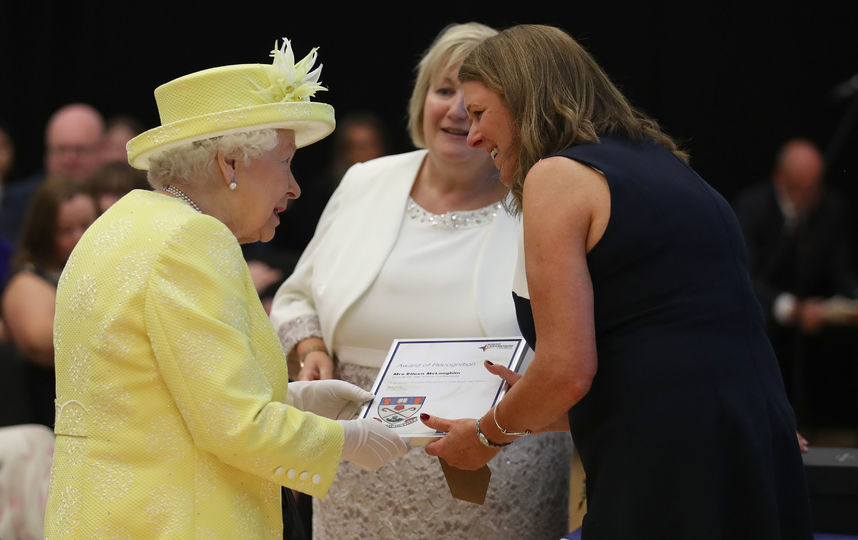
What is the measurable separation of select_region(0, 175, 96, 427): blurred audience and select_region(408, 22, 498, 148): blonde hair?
6.22 ft

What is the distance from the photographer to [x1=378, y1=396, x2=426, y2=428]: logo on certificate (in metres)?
2.41

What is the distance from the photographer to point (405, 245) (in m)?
3.03

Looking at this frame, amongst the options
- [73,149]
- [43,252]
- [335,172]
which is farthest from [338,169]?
[43,252]

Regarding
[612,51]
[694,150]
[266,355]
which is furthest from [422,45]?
[266,355]

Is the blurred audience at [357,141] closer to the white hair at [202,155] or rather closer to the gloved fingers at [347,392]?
the gloved fingers at [347,392]

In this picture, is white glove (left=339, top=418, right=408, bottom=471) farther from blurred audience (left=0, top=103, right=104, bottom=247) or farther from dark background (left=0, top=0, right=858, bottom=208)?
blurred audience (left=0, top=103, right=104, bottom=247)

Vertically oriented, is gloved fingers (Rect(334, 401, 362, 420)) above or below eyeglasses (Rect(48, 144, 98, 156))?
above

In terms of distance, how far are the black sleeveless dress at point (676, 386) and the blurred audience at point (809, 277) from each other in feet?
15.9

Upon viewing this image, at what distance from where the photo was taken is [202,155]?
2104 millimetres

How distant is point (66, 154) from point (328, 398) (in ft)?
14.4

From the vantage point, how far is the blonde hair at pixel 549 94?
2.18m

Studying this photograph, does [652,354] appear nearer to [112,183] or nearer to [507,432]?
[507,432]

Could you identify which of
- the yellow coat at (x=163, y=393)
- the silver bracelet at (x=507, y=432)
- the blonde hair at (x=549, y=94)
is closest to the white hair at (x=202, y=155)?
the yellow coat at (x=163, y=393)

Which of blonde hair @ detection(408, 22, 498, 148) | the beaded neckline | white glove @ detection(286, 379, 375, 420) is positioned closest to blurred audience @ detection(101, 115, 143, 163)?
blonde hair @ detection(408, 22, 498, 148)
